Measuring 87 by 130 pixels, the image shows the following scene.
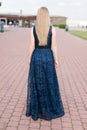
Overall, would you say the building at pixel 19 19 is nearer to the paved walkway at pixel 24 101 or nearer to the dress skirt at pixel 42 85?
the paved walkway at pixel 24 101

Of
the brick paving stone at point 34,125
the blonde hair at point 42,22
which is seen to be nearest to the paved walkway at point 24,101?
the brick paving stone at point 34,125

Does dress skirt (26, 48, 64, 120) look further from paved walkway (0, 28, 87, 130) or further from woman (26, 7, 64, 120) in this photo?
paved walkway (0, 28, 87, 130)

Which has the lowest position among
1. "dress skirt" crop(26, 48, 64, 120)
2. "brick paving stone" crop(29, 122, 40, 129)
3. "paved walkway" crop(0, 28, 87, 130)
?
"paved walkway" crop(0, 28, 87, 130)

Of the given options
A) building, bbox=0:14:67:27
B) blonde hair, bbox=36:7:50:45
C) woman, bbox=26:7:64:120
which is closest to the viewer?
blonde hair, bbox=36:7:50:45

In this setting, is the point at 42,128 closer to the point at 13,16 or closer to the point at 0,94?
the point at 0,94

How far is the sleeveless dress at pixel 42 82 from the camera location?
17.1 ft

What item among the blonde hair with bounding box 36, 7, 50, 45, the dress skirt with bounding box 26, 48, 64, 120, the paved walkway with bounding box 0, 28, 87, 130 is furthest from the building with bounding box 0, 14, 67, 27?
the blonde hair with bounding box 36, 7, 50, 45

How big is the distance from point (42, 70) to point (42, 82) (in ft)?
0.62

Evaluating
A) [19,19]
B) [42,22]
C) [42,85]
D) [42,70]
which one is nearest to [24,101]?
[42,85]

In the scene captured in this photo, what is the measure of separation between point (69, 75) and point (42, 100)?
14.0 feet

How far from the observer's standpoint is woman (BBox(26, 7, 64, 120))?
202 inches

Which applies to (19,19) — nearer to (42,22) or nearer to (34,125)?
(42,22)

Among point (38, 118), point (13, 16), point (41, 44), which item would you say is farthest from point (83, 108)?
point (13, 16)

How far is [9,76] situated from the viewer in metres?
9.03
